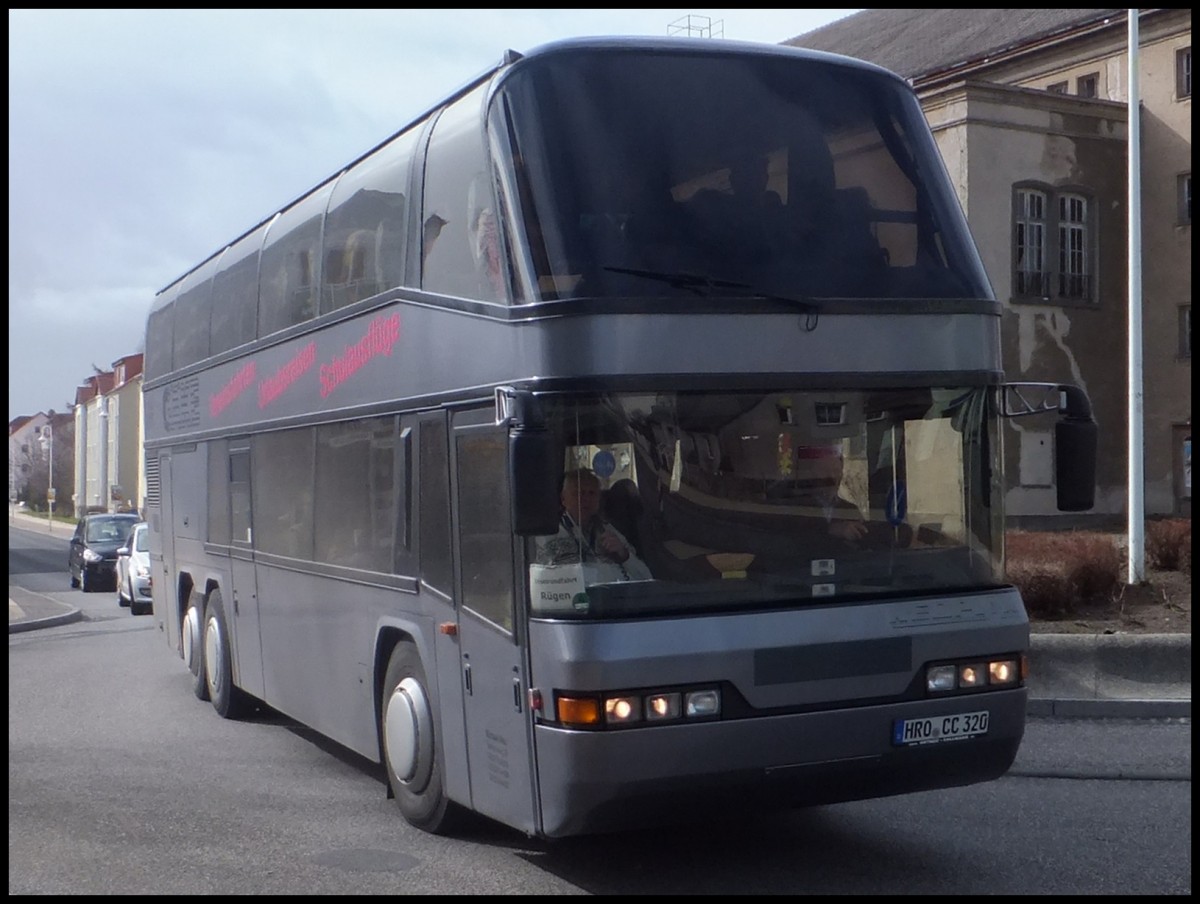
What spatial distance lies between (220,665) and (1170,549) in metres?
9.97

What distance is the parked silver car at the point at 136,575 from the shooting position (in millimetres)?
27734

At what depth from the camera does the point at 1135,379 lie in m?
17.1

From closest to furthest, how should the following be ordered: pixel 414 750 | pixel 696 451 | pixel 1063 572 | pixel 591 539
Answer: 1. pixel 591 539
2. pixel 696 451
3. pixel 414 750
4. pixel 1063 572

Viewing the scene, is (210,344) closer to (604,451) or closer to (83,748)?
(83,748)

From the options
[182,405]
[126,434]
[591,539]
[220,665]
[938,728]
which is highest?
[126,434]

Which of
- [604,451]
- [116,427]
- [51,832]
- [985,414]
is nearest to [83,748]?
A: [51,832]

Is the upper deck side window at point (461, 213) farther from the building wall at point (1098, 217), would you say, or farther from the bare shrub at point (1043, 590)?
the building wall at point (1098, 217)

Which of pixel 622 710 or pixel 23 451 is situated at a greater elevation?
pixel 23 451

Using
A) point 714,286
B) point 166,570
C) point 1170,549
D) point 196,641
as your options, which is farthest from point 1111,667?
point 166,570

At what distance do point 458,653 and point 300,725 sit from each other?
5509 mm

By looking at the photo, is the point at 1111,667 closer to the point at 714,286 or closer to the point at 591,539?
the point at 714,286

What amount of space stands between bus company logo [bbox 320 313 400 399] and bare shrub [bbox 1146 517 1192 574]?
33.8ft

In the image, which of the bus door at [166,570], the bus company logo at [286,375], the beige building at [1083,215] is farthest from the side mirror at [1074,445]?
the beige building at [1083,215]

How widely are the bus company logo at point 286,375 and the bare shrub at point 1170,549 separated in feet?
32.8
